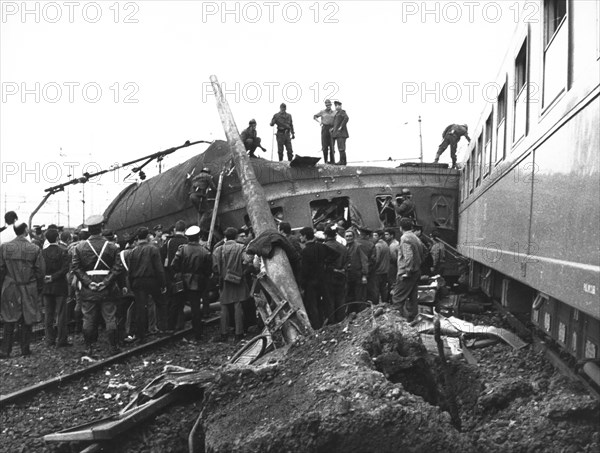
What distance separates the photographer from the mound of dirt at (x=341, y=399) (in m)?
3.36

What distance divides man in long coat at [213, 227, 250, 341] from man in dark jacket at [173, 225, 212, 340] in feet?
0.67

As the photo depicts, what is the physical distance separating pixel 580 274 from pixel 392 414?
1264 mm

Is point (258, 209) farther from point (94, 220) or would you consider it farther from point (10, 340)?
point (10, 340)

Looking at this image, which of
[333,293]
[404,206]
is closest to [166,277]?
[333,293]

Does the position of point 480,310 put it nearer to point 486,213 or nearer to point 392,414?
point 486,213

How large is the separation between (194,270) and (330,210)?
19.9 feet

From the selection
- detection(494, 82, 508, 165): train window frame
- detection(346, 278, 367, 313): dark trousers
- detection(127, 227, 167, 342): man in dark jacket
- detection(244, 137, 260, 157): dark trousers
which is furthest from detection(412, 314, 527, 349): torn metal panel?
detection(244, 137, 260, 157): dark trousers

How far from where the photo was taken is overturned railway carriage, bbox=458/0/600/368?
134 inches

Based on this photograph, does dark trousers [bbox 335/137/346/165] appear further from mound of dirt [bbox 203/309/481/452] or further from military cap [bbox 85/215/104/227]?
mound of dirt [bbox 203/309/481/452]

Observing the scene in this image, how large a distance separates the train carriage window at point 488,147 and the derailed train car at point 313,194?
5.53 metres

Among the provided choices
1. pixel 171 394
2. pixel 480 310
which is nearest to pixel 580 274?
pixel 171 394

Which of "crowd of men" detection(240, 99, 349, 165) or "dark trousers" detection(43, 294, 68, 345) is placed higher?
"crowd of men" detection(240, 99, 349, 165)

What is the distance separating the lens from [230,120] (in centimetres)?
1370

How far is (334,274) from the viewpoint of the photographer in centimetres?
891
